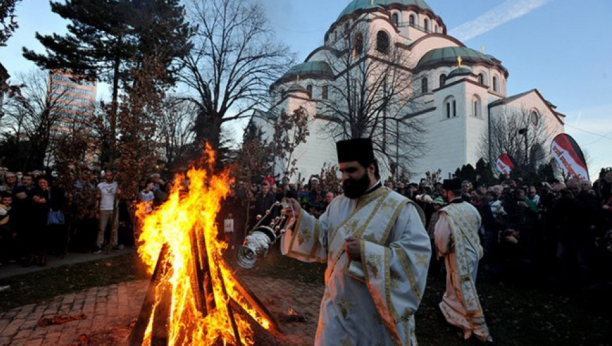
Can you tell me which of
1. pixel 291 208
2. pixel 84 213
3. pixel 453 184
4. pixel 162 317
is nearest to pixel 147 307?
pixel 162 317

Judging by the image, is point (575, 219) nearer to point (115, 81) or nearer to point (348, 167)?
point (348, 167)

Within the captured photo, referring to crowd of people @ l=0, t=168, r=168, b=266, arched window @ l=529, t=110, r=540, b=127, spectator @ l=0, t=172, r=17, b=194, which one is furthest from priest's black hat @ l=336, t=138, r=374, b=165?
arched window @ l=529, t=110, r=540, b=127

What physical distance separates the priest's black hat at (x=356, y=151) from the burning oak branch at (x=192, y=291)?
216cm

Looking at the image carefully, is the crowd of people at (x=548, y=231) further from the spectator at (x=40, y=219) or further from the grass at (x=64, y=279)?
the spectator at (x=40, y=219)

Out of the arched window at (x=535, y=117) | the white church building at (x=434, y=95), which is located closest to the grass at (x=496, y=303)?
the white church building at (x=434, y=95)

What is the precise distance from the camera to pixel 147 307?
383cm

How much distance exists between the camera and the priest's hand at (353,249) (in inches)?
95.1

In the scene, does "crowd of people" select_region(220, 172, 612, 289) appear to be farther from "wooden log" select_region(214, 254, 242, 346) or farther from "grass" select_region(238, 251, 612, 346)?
"wooden log" select_region(214, 254, 242, 346)

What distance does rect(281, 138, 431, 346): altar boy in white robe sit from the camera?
7.81ft

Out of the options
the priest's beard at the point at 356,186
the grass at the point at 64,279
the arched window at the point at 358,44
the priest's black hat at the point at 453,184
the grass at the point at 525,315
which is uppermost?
the arched window at the point at 358,44

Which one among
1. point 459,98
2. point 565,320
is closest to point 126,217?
point 565,320

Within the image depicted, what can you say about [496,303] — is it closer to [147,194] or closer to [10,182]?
[147,194]

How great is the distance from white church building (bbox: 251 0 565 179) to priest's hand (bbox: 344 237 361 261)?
30794 millimetres

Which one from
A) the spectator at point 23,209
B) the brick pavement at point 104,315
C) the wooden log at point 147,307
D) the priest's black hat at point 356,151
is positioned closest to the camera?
the priest's black hat at point 356,151
